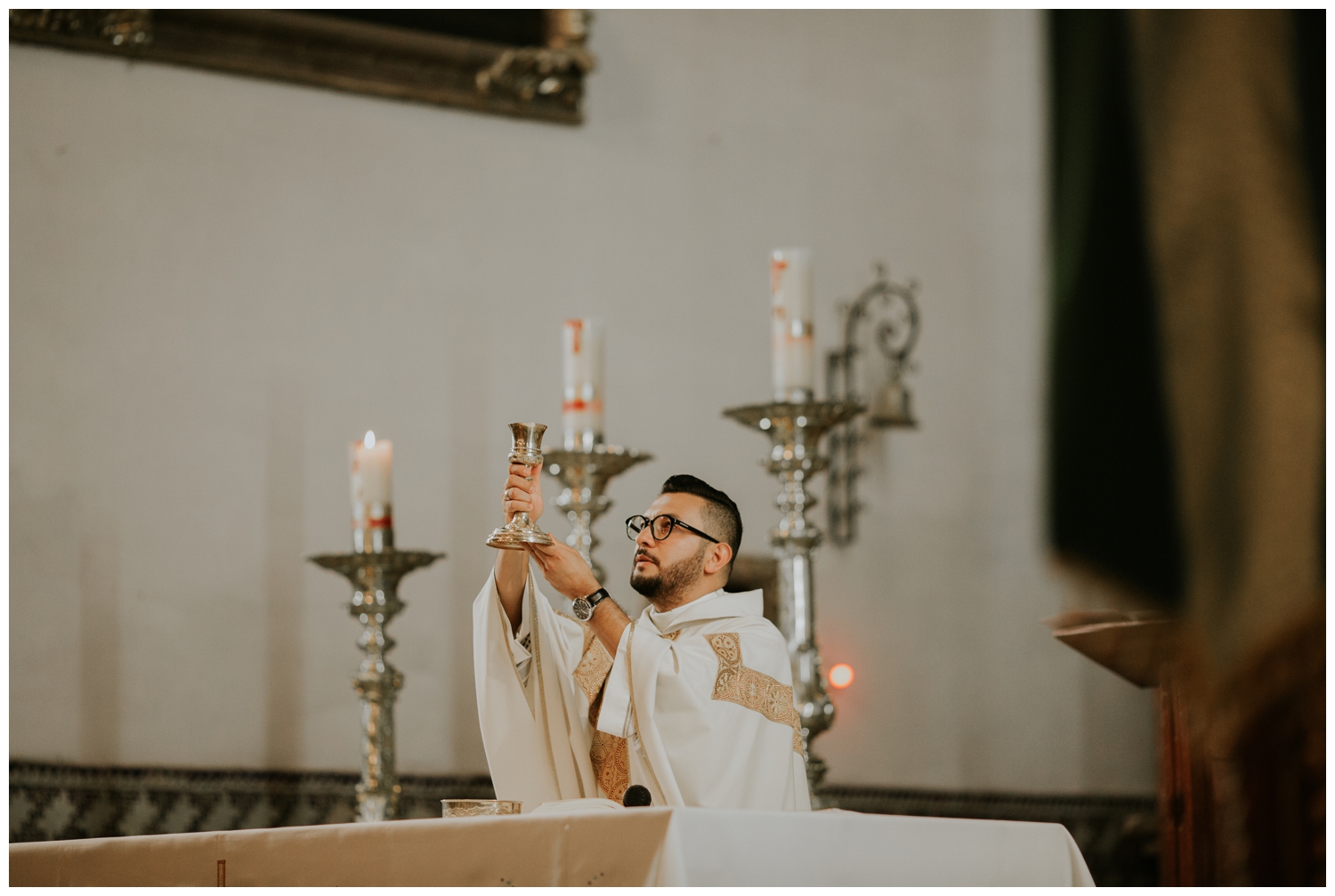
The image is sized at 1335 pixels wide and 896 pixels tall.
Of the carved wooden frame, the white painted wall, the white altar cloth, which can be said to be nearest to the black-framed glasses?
the white altar cloth

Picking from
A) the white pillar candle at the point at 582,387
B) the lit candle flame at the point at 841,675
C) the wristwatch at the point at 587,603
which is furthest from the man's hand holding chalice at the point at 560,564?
the lit candle flame at the point at 841,675

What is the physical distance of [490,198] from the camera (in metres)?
4.48

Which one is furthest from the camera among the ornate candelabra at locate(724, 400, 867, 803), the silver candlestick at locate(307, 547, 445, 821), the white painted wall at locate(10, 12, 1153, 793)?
the white painted wall at locate(10, 12, 1153, 793)

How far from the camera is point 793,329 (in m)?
3.05

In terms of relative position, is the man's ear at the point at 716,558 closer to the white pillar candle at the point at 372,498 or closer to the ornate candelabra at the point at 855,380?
the white pillar candle at the point at 372,498

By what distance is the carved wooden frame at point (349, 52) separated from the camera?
157 inches

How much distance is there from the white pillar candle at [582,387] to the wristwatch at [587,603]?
74 centimetres

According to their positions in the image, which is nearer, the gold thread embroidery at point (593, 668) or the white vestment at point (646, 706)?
the white vestment at point (646, 706)

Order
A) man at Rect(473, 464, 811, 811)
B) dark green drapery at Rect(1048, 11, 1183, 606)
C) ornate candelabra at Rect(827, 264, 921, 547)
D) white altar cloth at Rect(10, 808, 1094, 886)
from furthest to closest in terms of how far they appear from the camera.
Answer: dark green drapery at Rect(1048, 11, 1183, 606)
ornate candelabra at Rect(827, 264, 921, 547)
man at Rect(473, 464, 811, 811)
white altar cloth at Rect(10, 808, 1094, 886)

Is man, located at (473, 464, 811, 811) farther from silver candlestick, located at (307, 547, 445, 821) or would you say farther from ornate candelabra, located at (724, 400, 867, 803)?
silver candlestick, located at (307, 547, 445, 821)

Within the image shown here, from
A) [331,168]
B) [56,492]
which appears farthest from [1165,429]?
[56,492]

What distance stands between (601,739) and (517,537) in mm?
549

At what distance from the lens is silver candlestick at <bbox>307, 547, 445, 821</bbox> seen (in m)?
3.12

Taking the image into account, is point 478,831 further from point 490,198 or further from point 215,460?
point 490,198
